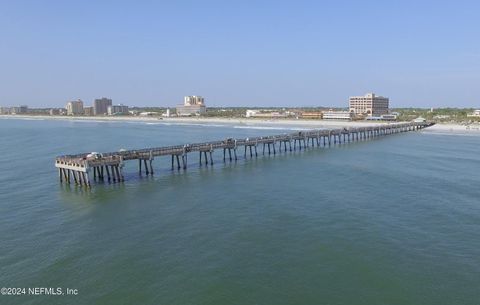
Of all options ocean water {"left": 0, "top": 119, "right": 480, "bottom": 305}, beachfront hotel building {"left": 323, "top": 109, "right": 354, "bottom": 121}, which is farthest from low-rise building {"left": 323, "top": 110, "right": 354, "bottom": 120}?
ocean water {"left": 0, "top": 119, "right": 480, "bottom": 305}

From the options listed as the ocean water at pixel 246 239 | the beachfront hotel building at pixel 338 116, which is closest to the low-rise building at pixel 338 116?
the beachfront hotel building at pixel 338 116

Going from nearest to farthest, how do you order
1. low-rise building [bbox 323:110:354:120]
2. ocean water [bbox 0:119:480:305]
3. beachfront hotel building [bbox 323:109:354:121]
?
1. ocean water [bbox 0:119:480:305]
2. beachfront hotel building [bbox 323:109:354:121]
3. low-rise building [bbox 323:110:354:120]

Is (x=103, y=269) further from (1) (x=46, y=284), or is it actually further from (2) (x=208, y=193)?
(2) (x=208, y=193)

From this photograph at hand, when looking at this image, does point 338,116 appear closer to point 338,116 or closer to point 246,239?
point 338,116

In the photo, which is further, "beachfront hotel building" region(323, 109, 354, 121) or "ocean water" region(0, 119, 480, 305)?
"beachfront hotel building" region(323, 109, 354, 121)

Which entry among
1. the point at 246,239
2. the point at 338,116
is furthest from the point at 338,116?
the point at 246,239

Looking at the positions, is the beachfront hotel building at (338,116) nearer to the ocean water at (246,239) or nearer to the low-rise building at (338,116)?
the low-rise building at (338,116)

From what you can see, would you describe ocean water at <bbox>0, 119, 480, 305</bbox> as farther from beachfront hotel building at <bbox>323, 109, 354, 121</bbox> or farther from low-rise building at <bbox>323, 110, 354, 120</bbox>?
low-rise building at <bbox>323, 110, 354, 120</bbox>

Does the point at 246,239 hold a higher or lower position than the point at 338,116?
lower

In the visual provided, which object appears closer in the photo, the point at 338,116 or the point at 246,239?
the point at 246,239
